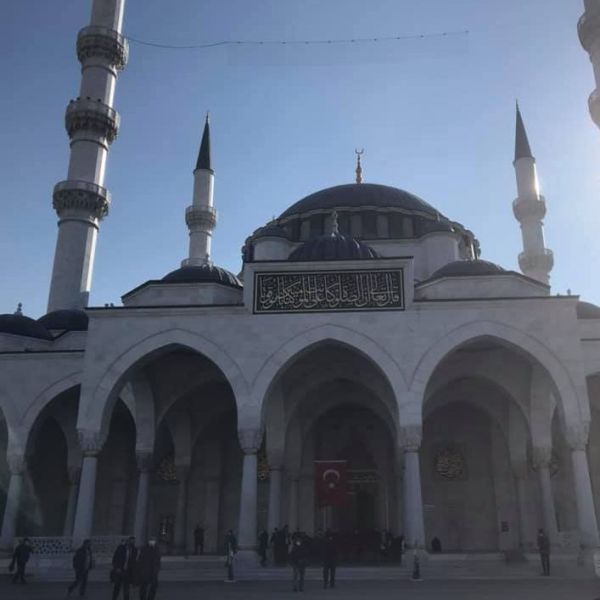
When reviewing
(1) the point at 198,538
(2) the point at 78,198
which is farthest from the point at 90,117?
(1) the point at 198,538

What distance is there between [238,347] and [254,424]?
1640 mm

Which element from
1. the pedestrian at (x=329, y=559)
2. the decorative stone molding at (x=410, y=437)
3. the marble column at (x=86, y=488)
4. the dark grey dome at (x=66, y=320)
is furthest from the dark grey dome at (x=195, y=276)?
the pedestrian at (x=329, y=559)

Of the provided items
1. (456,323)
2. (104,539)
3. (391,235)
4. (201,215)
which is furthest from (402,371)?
(201,215)

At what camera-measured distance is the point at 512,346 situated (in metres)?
13.5

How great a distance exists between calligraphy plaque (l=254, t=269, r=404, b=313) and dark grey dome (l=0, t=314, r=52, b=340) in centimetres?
686

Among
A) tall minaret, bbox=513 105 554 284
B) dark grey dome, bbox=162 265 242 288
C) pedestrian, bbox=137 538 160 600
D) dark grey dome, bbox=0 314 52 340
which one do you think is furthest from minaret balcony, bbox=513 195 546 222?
pedestrian, bbox=137 538 160 600

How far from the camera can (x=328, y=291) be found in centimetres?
1407

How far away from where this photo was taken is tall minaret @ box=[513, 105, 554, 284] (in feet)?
76.3

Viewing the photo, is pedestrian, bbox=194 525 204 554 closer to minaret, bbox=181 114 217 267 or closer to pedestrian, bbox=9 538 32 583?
pedestrian, bbox=9 538 32 583

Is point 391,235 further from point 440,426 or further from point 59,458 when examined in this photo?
point 59,458

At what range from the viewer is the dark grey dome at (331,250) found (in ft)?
51.7

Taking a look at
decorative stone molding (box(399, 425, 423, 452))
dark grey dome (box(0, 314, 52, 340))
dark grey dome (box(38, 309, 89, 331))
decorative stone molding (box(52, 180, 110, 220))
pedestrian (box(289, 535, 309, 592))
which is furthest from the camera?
decorative stone molding (box(52, 180, 110, 220))

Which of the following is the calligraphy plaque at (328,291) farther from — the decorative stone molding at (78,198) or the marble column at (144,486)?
the decorative stone molding at (78,198)

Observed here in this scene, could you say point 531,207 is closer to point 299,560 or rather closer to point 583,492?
point 583,492
